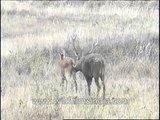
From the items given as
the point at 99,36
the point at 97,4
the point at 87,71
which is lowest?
the point at 97,4

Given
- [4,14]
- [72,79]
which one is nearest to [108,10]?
[4,14]

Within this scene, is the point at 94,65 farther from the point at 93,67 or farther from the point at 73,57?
the point at 73,57

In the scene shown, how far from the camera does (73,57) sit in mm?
10320

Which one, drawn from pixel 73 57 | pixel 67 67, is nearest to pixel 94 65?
pixel 67 67

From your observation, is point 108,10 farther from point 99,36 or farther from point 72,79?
point 72,79

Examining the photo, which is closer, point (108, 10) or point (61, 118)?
point (61, 118)

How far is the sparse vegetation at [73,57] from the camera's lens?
729 cm

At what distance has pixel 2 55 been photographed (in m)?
11.7

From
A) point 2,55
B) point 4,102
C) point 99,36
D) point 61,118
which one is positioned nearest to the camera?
point 61,118

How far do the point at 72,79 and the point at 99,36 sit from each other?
4.67 metres

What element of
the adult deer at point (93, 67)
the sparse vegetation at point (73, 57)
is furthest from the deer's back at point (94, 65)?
the sparse vegetation at point (73, 57)

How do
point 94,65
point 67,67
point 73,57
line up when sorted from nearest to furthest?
point 94,65 < point 67,67 < point 73,57

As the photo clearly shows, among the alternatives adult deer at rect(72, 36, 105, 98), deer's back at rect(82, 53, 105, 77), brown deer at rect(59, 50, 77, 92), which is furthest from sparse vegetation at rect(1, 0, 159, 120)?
deer's back at rect(82, 53, 105, 77)

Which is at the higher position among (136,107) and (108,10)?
(136,107)
